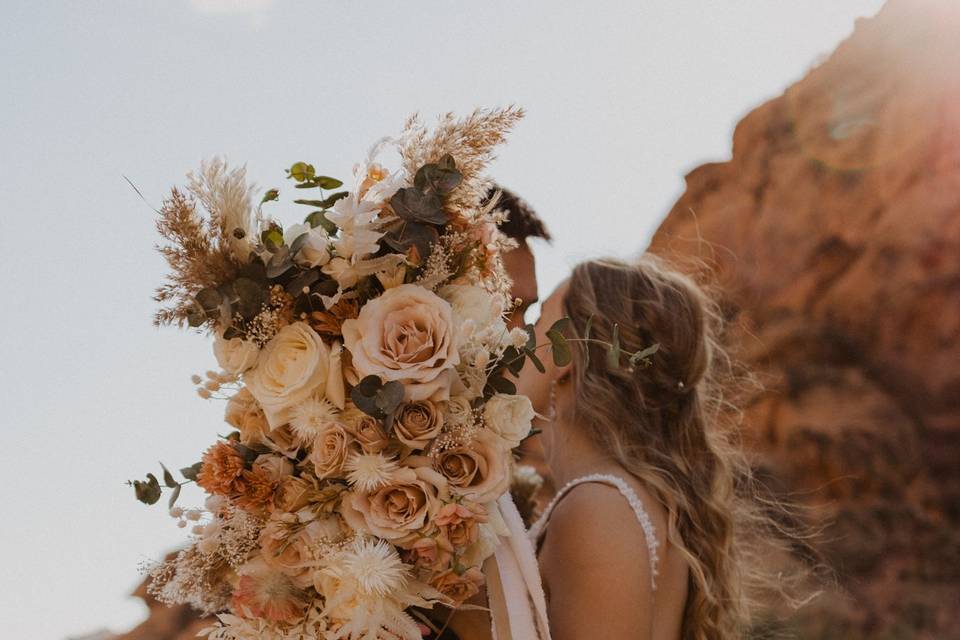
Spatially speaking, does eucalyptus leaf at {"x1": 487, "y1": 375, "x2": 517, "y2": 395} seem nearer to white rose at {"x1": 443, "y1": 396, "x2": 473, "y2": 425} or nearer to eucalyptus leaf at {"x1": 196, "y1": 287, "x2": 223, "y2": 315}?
white rose at {"x1": 443, "y1": 396, "x2": 473, "y2": 425}

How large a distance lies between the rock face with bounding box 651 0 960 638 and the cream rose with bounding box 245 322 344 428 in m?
8.48

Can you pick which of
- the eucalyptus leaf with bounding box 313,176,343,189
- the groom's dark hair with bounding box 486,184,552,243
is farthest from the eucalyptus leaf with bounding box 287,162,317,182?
the groom's dark hair with bounding box 486,184,552,243

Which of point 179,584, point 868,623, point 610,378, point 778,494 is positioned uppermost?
point 179,584

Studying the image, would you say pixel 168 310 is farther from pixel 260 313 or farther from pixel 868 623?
pixel 868 623

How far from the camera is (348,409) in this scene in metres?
2.13

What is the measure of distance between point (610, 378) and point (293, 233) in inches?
62.4

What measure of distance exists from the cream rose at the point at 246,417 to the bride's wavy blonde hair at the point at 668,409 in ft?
4.33

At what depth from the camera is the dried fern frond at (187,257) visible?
204 centimetres

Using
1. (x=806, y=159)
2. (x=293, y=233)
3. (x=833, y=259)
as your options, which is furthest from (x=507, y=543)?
(x=806, y=159)

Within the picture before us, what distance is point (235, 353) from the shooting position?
211cm

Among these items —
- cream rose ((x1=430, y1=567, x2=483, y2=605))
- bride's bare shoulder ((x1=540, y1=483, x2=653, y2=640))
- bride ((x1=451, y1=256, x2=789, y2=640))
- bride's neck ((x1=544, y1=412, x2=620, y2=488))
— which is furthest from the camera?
bride's neck ((x1=544, y1=412, x2=620, y2=488))

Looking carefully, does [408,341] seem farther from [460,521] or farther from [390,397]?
[460,521]

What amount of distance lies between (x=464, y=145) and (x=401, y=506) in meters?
0.93

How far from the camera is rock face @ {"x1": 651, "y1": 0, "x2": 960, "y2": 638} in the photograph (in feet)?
34.9
